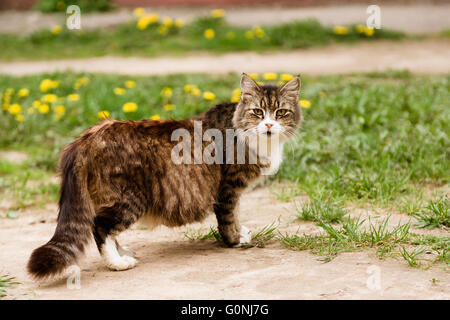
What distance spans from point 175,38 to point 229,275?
356 inches

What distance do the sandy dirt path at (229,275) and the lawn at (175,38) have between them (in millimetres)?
7241

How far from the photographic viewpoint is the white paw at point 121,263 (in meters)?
3.67

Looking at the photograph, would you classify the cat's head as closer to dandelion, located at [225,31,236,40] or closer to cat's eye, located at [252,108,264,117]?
cat's eye, located at [252,108,264,117]

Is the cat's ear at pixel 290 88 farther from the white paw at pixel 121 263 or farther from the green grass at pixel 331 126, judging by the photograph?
the white paw at pixel 121 263

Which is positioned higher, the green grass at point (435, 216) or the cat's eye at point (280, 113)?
the cat's eye at point (280, 113)

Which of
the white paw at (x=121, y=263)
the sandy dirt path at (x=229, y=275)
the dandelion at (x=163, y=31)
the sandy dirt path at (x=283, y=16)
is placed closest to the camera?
the sandy dirt path at (x=229, y=275)

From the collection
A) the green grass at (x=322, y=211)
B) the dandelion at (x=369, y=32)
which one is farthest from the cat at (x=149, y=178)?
the dandelion at (x=369, y=32)

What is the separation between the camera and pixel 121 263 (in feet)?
12.0

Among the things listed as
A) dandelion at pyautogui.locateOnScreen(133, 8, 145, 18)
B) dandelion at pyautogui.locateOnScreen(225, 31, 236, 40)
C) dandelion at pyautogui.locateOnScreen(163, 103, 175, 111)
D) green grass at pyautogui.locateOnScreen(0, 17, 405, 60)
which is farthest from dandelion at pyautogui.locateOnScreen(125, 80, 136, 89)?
dandelion at pyautogui.locateOnScreen(133, 8, 145, 18)

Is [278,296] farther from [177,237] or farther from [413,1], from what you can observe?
[413,1]

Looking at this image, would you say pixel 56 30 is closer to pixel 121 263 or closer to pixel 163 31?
pixel 163 31

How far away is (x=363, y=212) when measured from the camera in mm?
4520

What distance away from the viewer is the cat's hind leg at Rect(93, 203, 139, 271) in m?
3.60

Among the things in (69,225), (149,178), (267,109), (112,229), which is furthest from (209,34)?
(69,225)
